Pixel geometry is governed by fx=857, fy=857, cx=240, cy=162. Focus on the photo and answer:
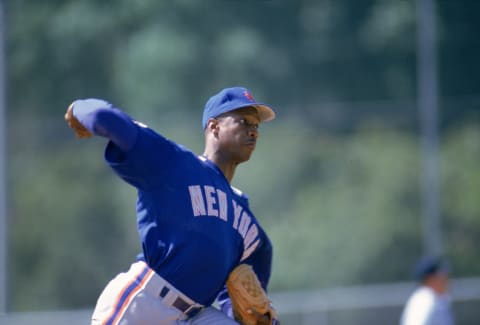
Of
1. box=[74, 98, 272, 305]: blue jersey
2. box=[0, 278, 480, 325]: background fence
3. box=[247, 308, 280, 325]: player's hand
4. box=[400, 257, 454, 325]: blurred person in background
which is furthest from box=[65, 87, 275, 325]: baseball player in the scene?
box=[0, 278, 480, 325]: background fence

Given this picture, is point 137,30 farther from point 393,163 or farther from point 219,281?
point 219,281

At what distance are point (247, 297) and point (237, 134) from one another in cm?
76

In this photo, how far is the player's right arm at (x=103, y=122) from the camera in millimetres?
3291

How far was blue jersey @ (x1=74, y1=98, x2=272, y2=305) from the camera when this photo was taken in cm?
358

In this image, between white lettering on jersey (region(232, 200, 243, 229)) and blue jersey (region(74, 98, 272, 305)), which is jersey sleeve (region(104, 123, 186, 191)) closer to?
blue jersey (region(74, 98, 272, 305))

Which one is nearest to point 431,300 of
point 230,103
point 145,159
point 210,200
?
point 230,103

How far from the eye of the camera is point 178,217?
3.65 m

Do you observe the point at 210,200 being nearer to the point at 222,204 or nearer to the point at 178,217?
the point at 222,204

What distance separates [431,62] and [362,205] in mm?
2390

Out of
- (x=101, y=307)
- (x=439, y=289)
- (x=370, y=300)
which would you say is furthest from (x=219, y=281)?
(x=370, y=300)

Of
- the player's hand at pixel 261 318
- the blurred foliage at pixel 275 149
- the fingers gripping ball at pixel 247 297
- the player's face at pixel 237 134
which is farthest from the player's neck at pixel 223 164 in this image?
the blurred foliage at pixel 275 149

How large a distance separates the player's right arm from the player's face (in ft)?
2.18

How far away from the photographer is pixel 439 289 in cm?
801

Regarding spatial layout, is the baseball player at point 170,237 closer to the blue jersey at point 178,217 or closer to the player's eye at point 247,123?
the blue jersey at point 178,217
